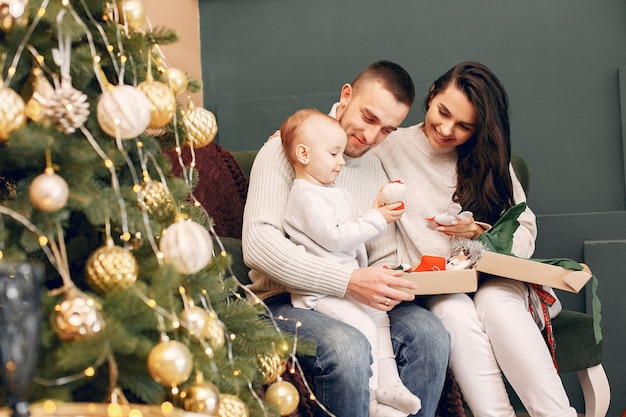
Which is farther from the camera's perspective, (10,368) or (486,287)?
(486,287)

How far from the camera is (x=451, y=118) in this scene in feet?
6.81

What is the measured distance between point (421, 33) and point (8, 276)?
86.4 inches

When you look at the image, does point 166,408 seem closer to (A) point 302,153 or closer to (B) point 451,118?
(A) point 302,153

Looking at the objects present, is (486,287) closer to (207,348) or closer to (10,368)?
(207,348)

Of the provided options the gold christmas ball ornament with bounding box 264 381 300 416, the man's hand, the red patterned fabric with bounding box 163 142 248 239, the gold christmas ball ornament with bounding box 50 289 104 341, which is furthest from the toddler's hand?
the gold christmas ball ornament with bounding box 50 289 104 341

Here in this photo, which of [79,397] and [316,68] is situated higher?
[316,68]

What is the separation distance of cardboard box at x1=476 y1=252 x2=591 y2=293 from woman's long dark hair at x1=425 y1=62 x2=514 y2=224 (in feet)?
1.24

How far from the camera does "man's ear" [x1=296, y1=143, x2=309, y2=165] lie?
179cm

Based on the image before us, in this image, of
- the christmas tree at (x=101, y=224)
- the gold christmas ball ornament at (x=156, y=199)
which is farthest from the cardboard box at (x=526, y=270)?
Result: the gold christmas ball ornament at (x=156, y=199)

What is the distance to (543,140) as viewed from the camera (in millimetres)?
2666

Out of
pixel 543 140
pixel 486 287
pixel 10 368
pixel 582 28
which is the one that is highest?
pixel 582 28

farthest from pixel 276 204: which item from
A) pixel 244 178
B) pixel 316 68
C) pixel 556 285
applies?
pixel 316 68

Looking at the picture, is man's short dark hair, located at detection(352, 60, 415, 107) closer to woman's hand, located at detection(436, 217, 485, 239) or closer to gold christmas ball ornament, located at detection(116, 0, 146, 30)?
woman's hand, located at detection(436, 217, 485, 239)

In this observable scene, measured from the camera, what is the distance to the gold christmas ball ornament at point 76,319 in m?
0.95
